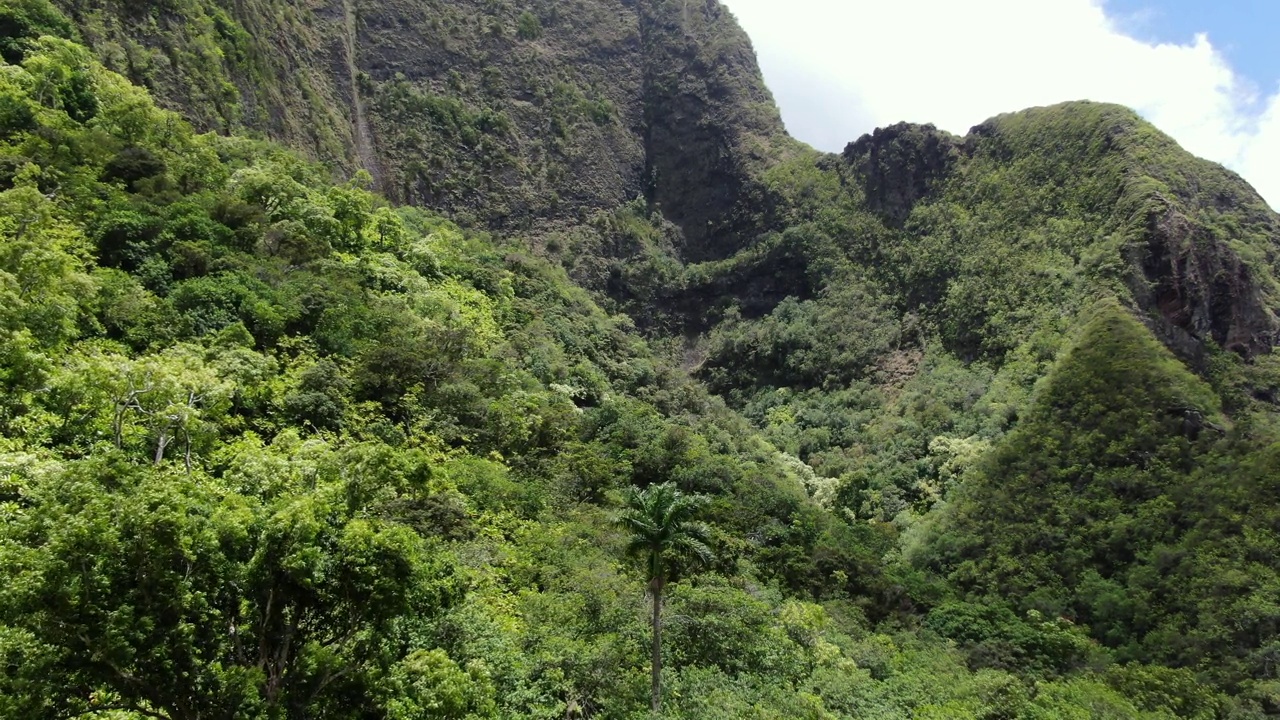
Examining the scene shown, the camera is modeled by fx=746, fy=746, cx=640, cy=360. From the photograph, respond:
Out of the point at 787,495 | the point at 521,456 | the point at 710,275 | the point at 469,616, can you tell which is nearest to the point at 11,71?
the point at 521,456

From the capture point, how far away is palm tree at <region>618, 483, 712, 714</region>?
815 inches

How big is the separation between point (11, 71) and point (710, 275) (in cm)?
7486

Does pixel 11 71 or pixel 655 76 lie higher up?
pixel 655 76

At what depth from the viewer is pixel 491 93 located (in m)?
94.8

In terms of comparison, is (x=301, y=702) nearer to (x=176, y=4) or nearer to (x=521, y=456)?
(x=521, y=456)

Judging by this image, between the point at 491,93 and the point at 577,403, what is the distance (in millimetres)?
57918

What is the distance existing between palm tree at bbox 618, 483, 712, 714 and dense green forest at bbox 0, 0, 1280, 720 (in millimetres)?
127

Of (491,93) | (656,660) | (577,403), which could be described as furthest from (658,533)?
(491,93)

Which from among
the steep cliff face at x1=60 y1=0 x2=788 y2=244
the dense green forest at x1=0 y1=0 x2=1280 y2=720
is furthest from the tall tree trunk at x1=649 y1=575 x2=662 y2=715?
the steep cliff face at x1=60 y1=0 x2=788 y2=244

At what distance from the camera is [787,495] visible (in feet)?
153

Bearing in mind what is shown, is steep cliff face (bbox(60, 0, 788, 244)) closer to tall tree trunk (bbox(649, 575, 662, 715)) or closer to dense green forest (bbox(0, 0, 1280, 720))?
dense green forest (bbox(0, 0, 1280, 720))

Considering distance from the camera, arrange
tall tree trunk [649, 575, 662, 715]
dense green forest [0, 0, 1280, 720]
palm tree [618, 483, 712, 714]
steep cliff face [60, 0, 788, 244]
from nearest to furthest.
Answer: dense green forest [0, 0, 1280, 720] → tall tree trunk [649, 575, 662, 715] → palm tree [618, 483, 712, 714] → steep cliff face [60, 0, 788, 244]

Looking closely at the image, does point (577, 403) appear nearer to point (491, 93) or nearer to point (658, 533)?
point (658, 533)

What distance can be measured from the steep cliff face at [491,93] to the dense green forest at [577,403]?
0.58 metres
